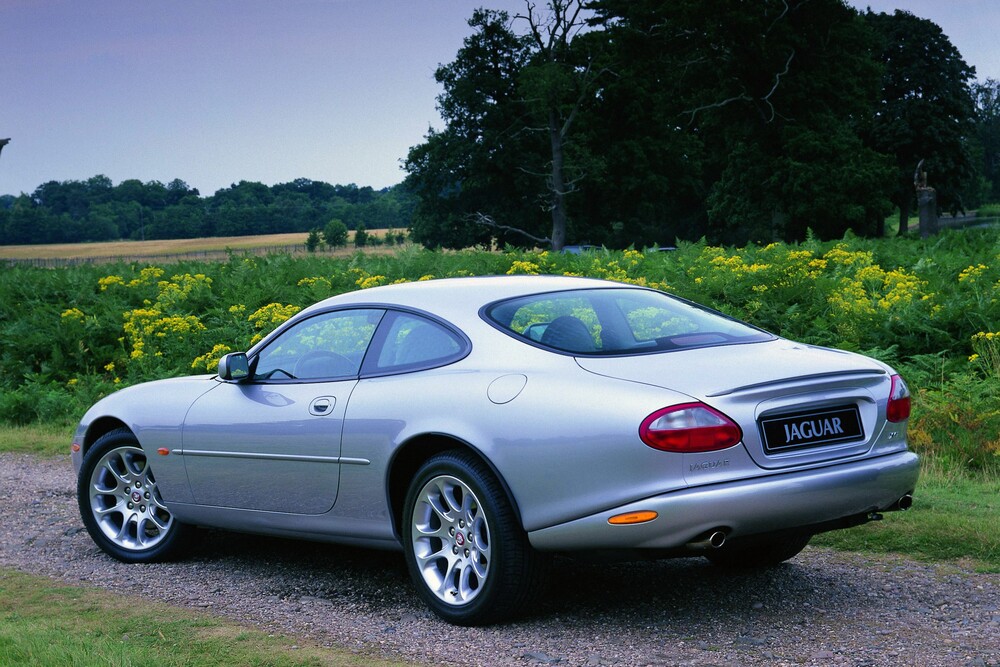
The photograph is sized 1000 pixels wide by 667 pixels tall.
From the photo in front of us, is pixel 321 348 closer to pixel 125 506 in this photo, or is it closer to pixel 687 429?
pixel 125 506

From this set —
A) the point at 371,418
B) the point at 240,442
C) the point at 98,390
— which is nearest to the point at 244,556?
the point at 240,442

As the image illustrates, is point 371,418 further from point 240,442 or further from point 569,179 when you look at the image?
point 569,179

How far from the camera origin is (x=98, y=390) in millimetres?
15352

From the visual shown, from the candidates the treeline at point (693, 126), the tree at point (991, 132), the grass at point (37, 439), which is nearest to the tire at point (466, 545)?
the grass at point (37, 439)

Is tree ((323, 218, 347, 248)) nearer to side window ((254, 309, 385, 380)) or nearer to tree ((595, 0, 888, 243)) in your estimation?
tree ((595, 0, 888, 243))

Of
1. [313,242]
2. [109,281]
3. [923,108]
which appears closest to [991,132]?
[923,108]

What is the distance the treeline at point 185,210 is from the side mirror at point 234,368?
283 feet

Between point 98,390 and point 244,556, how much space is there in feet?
30.2

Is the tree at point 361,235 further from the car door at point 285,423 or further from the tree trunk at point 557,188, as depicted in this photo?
the car door at point 285,423

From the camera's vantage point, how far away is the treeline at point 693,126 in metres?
45.0

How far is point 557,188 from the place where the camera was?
2008 inches

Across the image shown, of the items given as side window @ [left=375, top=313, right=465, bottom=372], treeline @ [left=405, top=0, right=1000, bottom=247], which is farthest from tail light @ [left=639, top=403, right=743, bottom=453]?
treeline @ [left=405, top=0, right=1000, bottom=247]

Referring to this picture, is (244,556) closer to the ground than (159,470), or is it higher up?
closer to the ground

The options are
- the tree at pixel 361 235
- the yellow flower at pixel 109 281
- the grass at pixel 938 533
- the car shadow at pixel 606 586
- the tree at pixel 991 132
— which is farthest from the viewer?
the tree at pixel 991 132
